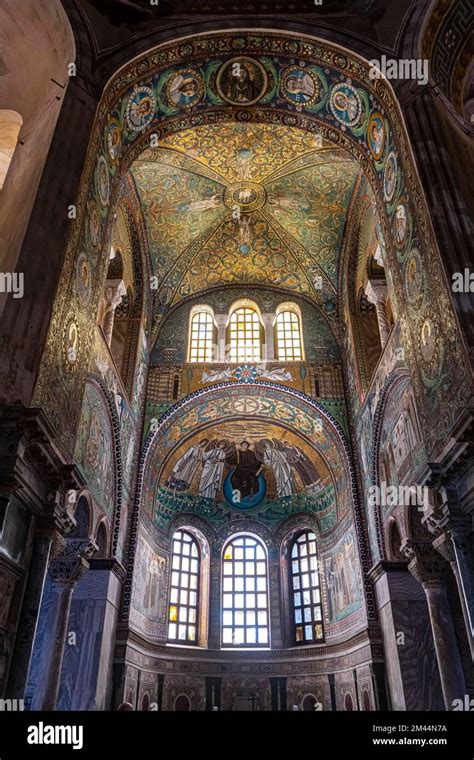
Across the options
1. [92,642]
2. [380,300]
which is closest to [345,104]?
[380,300]

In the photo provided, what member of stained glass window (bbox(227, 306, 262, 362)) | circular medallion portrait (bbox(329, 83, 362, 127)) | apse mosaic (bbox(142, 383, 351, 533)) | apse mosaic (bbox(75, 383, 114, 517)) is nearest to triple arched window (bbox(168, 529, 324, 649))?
apse mosaic (bbox(142, 383, 351, 533))

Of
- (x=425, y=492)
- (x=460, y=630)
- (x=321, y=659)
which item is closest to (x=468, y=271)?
(x=425, y=492)

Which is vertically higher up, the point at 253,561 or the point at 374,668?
the point at 253,561

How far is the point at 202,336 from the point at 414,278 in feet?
31.6

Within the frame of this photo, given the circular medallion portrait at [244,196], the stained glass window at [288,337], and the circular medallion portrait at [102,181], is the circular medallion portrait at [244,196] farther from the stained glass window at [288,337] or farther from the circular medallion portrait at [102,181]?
the circular medallion portrait at [102,181]

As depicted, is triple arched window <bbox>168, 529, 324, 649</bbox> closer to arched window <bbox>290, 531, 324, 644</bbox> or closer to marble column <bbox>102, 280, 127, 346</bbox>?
arched window <bbox>290, 531, 324, 644</bbox>

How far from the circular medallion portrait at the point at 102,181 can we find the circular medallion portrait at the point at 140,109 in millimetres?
1539

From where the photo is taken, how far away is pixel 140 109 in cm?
1119

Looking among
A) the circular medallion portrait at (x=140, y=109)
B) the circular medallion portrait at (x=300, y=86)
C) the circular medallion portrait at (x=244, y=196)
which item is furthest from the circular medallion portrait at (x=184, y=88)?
the circular medallion portrait at (x=244, y=196)

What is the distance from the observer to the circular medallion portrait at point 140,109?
10914 mm

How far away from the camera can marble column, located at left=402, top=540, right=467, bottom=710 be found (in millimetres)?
8461

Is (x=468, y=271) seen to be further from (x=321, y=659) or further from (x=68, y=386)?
(x=321, y=659)

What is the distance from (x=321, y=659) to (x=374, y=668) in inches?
129
